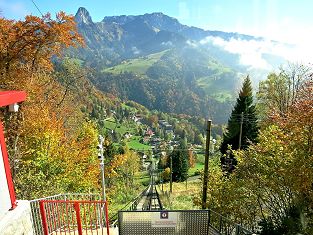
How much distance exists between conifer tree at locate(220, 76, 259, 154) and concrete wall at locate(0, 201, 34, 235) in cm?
3395

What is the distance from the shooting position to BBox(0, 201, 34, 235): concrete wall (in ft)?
24.1

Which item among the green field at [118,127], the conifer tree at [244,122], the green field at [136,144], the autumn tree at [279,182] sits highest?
the autumn tree at [279,182]

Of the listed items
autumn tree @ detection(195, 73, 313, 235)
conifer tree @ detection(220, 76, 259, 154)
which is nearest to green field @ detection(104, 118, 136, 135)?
conifer tree @ detection(220, 76, 259, 154)

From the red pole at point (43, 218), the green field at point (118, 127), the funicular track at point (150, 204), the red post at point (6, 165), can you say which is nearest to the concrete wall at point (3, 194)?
the red post at point (6, 165)

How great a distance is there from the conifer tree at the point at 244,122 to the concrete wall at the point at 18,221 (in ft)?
111

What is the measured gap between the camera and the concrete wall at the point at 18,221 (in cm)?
734

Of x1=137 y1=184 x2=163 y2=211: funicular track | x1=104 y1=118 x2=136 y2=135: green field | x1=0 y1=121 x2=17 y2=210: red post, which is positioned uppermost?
x1=0 y1=121 x2=17 y2=210: red post

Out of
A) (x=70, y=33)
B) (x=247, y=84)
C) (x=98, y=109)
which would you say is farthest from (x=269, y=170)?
(x=98, y=109)

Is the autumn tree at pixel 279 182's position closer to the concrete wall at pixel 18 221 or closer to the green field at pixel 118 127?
the concrete wall at pixel 18 221

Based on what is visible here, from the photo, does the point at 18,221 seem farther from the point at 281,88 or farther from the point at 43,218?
the point at 281,88

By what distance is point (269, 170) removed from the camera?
12.2 metres

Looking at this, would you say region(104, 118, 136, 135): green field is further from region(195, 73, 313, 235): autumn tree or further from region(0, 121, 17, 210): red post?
region(0, 121, 17, 210): red post

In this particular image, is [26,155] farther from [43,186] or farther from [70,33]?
[70,33]

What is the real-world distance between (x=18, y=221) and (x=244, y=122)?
3576 centimetres
